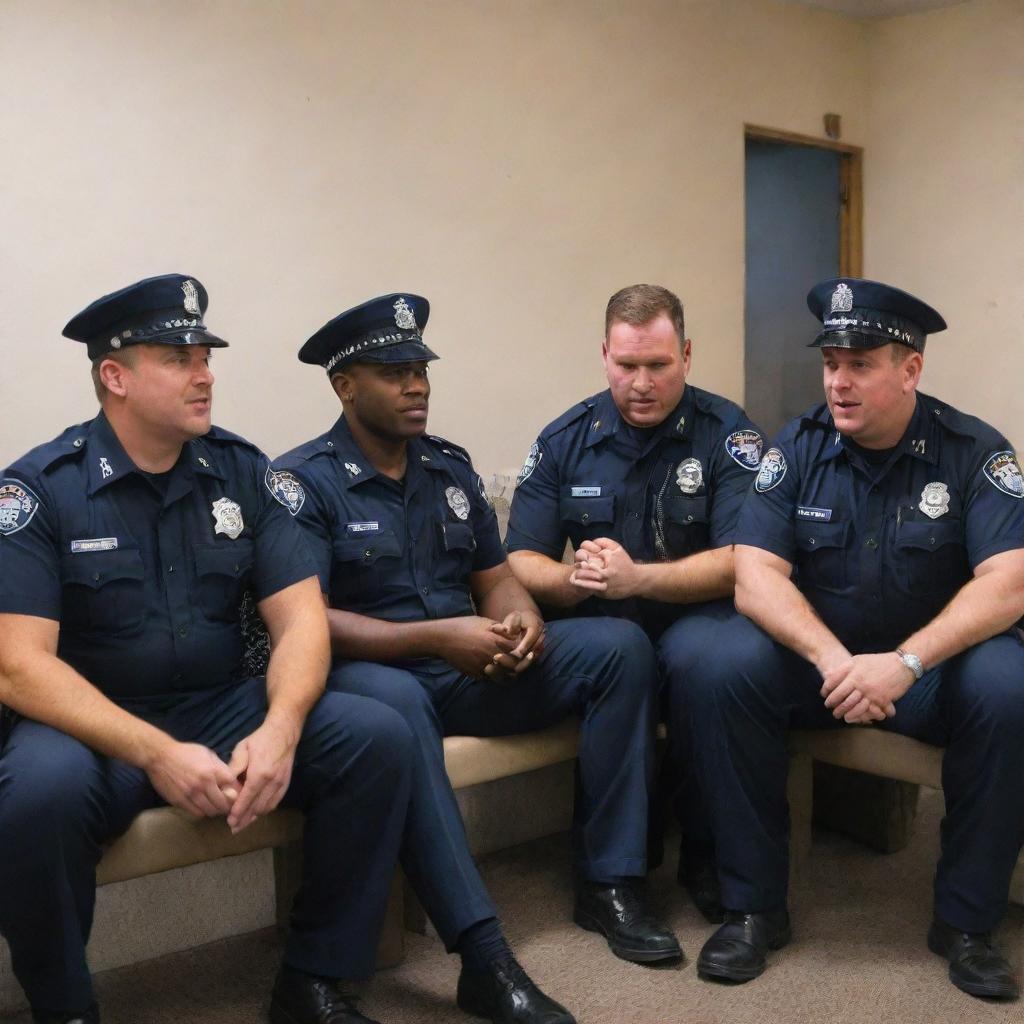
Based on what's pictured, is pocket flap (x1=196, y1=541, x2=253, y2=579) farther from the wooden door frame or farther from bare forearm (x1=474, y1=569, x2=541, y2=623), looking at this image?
the wooden door frame

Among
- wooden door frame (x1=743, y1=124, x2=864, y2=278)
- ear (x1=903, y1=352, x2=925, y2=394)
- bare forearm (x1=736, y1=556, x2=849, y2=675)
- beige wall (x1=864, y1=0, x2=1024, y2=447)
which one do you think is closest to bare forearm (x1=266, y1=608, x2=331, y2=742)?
bare forearm (x1=736, y1=556, x2=849, y2=675)

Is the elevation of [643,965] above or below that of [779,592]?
below

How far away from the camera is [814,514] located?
2.78m

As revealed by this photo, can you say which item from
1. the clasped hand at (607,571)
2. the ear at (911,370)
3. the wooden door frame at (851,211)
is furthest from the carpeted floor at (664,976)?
the wooden door frame at (851,211)

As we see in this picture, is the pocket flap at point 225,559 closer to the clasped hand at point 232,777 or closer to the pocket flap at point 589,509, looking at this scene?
the clasped hand at point 232,777

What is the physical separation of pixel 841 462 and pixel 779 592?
13.5 inches

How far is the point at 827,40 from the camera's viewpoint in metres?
4.86

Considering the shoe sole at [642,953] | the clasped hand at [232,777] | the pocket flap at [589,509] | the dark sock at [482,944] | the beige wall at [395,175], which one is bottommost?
the shoe sole at [642,953]

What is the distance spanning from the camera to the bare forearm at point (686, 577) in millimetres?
2887

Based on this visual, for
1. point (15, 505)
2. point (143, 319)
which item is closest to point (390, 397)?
point (143, 319)

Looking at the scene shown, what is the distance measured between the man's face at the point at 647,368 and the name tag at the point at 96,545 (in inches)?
51.1

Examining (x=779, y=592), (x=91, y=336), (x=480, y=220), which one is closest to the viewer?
(x=91, y=336)

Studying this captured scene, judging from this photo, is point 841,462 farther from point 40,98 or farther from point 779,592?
point 40,98

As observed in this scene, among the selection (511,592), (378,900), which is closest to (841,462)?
(511,592)
